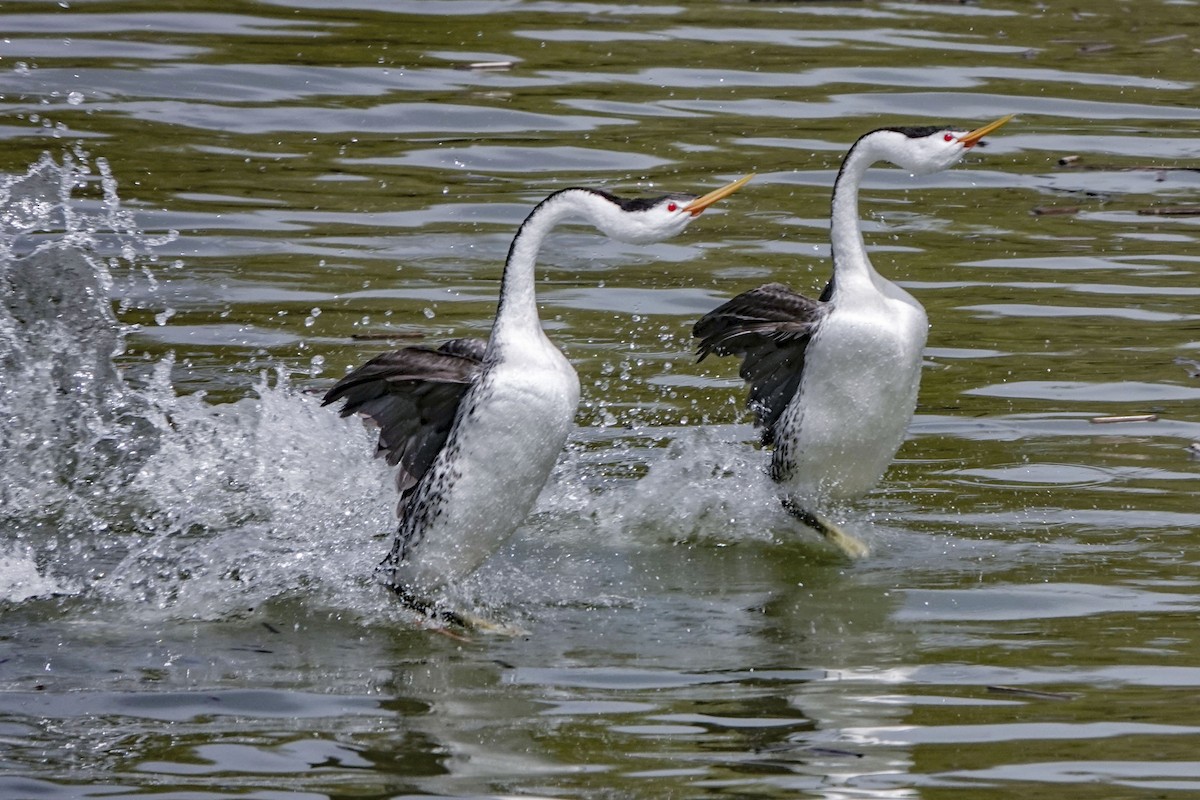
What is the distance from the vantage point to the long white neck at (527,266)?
6.54 metres

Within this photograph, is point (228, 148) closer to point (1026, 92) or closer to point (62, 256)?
point (62, 256)

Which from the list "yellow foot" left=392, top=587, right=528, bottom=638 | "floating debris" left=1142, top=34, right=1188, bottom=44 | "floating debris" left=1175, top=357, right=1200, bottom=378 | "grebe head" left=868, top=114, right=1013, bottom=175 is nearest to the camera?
"yellow foot" left=392, top=587, right=528, bottom=638

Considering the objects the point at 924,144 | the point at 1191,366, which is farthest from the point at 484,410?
the point at 1191,366

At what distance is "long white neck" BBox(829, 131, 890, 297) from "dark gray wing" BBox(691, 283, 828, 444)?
180mm

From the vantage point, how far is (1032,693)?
5.91m

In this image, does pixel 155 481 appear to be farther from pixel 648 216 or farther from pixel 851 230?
pixel 851 230

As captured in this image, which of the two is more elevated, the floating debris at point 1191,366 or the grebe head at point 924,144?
the grebe head at point 924,144

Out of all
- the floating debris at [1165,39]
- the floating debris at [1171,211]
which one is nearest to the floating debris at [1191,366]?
the floating debris at [1171,211]

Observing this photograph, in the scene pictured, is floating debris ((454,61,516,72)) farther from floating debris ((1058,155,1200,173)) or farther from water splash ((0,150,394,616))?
water splash ((0,150,394,616))

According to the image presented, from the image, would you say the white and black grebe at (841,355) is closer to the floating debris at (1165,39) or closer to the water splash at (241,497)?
the water splash at (241,497)

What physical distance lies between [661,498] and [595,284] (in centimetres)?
324

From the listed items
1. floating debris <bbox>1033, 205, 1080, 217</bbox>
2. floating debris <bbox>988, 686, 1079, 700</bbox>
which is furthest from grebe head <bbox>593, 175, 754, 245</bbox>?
floating debris <bbox>1033, 205, 1080, 217</bbox>

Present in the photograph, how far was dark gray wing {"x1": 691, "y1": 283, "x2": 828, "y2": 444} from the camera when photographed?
7797mm

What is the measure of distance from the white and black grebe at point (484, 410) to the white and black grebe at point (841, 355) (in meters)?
1.02
